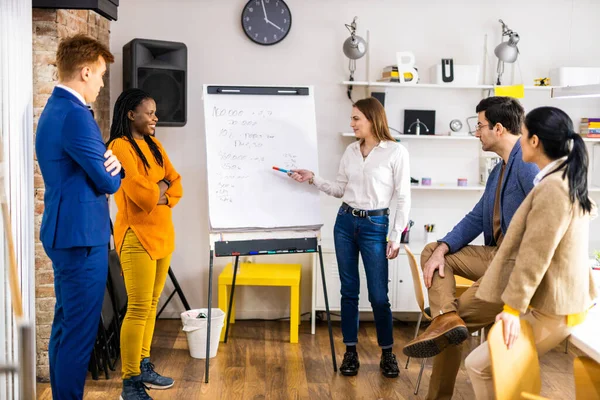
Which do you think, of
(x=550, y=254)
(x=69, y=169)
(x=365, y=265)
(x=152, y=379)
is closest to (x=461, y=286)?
(x=365, y=265)

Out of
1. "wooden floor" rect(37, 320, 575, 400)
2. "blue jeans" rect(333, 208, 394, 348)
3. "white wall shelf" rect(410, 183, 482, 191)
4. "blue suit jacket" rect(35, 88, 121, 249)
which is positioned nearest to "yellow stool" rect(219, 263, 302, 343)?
"wooden floor" rect(37, 320, 575, 400)

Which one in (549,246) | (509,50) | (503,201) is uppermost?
(509,50)

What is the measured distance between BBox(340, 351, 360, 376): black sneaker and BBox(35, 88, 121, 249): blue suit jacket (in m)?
1.78

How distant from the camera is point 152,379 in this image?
361cm

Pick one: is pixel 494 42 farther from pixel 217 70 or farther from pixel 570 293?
pixel 570 293

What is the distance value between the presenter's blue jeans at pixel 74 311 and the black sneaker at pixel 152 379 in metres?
0.84

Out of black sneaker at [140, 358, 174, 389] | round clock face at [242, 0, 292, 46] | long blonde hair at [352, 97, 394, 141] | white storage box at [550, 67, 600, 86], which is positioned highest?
round clock face at [242, 0, 292, 46]

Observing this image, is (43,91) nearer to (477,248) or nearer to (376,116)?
(376,116)

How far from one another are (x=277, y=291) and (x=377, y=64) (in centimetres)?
185

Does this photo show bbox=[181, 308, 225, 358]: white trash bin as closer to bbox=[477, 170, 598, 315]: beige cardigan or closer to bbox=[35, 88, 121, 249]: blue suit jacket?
bbox=[35, 88, 121, 249]: blue suit jacket

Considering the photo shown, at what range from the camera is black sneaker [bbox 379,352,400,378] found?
3.83 meters

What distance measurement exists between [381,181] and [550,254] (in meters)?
1.54

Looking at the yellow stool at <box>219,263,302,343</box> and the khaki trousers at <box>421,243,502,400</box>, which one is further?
the yellow stool at <box>219,263,302,343</box>

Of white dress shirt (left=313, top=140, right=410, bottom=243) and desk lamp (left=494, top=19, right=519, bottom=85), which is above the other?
desk lamp (left=494, top=19, right=519, bottom=85)
